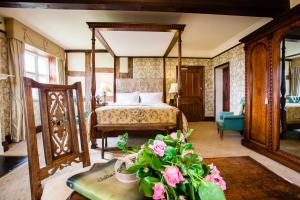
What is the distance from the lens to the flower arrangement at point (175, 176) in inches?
18.7

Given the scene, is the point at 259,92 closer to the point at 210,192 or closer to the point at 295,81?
the point at 295,81

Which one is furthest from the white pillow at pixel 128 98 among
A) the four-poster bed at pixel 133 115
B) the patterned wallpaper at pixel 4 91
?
the patterned wallpaper at pixel 4 91

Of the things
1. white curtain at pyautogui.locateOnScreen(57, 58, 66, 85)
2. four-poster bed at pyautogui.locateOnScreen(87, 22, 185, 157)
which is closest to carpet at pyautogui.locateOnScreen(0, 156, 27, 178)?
four-poster bed at pyautogui.locateOnScreen(87, 22, 185, 157)

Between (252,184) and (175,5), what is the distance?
2.69 metres

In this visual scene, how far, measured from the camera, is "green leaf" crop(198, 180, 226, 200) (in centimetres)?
45

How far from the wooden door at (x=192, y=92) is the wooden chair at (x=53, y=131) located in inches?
217

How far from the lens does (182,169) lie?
524 millimetres

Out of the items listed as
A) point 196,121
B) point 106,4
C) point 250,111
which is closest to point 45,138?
point 106,4

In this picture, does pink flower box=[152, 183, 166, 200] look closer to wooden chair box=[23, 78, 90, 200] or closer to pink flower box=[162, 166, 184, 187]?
pink flower box=[162, 166, 184, 187]

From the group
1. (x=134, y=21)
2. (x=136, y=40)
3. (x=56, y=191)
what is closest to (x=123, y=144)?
(x=56, y=191)

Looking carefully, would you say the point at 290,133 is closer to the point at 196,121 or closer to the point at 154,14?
the point at 154,14

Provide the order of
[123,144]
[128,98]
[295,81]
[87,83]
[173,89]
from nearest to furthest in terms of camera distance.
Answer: [123,144] → [295,81] → [128,98] → [173,89] → [87,83]

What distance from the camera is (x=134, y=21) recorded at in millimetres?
3830

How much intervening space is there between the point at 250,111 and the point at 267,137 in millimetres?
613
